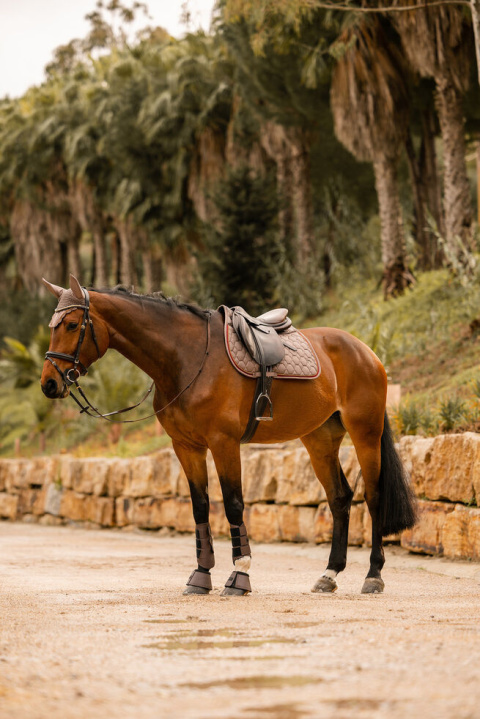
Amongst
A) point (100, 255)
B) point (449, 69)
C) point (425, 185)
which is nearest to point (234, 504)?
point (449, 69)

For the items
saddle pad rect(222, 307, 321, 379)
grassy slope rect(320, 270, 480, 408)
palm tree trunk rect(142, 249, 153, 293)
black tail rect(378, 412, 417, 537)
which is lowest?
black tail rect(378, 412, 417, 537)

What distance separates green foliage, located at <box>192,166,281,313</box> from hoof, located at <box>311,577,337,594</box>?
1521cm

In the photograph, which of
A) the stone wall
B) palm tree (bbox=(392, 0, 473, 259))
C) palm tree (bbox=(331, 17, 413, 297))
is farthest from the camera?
palm tree (bbox=(331, 17, 413, 297))

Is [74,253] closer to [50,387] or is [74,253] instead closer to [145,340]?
[145,340]

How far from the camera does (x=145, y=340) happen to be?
6.44 meters

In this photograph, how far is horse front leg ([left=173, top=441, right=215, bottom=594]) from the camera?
6461 millimetres

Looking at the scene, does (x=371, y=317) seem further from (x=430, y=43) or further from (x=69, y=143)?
(x=69, y=143)

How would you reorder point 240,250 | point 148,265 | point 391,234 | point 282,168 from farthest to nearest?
point 148,265 → point 282,168 → point 240,250 → point 391,234

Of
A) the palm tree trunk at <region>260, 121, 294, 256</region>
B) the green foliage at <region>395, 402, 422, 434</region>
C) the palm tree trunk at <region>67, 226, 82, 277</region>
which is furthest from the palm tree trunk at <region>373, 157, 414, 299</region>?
the palm tree trunk at <region>67, 226, 82, 277</region>

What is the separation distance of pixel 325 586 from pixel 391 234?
1333 centimetres

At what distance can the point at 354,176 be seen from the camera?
2795 cm

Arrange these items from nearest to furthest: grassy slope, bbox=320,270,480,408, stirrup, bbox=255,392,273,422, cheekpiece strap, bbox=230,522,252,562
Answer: cheekpiece strap, bbox=230,522,252,562 → stirrup, bbox=255,392,273,422 → grassy slope, bbox=320,270,480,408

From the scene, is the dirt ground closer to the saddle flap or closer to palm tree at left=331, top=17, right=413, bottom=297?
the saddle flap

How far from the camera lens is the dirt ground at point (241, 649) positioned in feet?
9.81
